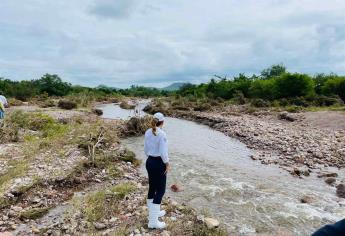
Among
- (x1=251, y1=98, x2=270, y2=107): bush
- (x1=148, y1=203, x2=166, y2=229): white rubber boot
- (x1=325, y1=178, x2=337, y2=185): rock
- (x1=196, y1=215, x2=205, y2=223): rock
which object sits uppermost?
(x1=251, y1=98, x2=270, y2=107): bush

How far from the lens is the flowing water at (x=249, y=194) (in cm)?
1041

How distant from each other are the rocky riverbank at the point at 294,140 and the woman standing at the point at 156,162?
9676 mm

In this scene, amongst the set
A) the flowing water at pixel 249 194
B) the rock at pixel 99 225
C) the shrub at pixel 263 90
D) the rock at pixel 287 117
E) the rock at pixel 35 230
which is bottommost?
the flowing water at pixel 249 194

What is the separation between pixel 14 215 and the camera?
32.9 ft

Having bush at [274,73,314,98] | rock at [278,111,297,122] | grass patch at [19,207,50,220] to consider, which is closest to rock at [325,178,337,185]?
grass patch at [19,207,50,220]

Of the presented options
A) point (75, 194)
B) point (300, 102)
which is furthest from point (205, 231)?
point (300, 102)

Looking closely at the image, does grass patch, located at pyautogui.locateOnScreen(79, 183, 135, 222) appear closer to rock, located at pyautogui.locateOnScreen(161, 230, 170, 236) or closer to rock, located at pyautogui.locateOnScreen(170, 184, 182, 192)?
rock, located at pyautogui.locateOnScreen(170, 184, 182, 192)

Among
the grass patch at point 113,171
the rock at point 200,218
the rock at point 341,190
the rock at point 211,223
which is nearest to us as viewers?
the rock at point 211,223

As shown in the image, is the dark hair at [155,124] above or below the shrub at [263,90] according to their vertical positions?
below

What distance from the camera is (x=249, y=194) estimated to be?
42.8 feet

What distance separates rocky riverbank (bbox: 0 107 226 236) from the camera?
9.20 metres

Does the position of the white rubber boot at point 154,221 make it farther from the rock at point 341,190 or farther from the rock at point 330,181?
the rock at point 330,181

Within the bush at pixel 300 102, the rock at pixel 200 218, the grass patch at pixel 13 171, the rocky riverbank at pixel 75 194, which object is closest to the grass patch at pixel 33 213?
the rocky riverbank at pixel 75 194

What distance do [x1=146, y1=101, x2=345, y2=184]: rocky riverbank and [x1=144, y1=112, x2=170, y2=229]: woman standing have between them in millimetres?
9676
